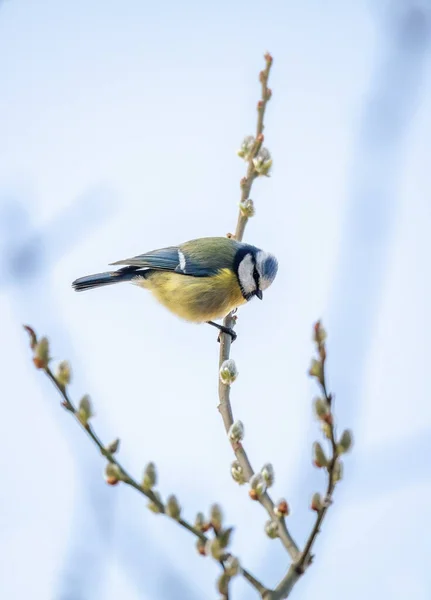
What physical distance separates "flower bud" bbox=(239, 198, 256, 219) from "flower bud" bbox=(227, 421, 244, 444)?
4.03 feet

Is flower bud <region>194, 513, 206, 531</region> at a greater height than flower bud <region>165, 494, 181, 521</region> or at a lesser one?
lesser

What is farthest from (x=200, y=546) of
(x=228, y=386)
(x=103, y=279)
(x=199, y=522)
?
(x=103, y=279)

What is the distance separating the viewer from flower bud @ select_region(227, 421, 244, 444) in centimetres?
205

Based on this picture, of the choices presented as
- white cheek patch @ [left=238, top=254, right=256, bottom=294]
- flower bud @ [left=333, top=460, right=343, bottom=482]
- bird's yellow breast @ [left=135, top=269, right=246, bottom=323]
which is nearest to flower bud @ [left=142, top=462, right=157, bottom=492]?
flower bud @ [left=333, top=460, right=343, bottom=482]

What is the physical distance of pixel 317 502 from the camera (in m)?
1.45

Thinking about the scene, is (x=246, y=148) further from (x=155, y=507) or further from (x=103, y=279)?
(x=155, y=507)

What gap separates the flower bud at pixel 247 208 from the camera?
304cm

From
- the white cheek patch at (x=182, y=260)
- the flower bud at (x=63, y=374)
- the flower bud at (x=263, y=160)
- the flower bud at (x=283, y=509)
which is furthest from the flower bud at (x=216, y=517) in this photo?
the white cheek patch at (x=182, y=260)

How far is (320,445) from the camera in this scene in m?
1.46

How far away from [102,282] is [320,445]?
9.06 feet

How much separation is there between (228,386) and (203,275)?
79.0 inches

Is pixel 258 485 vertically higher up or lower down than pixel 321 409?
lower down

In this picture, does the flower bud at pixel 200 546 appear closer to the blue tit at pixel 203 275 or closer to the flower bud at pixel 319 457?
the flower bud at pixel 319 457

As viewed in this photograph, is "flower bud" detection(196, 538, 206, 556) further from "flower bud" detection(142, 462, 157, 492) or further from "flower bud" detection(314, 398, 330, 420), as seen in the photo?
"flower bud" detection(314, 398, 330, 420)
